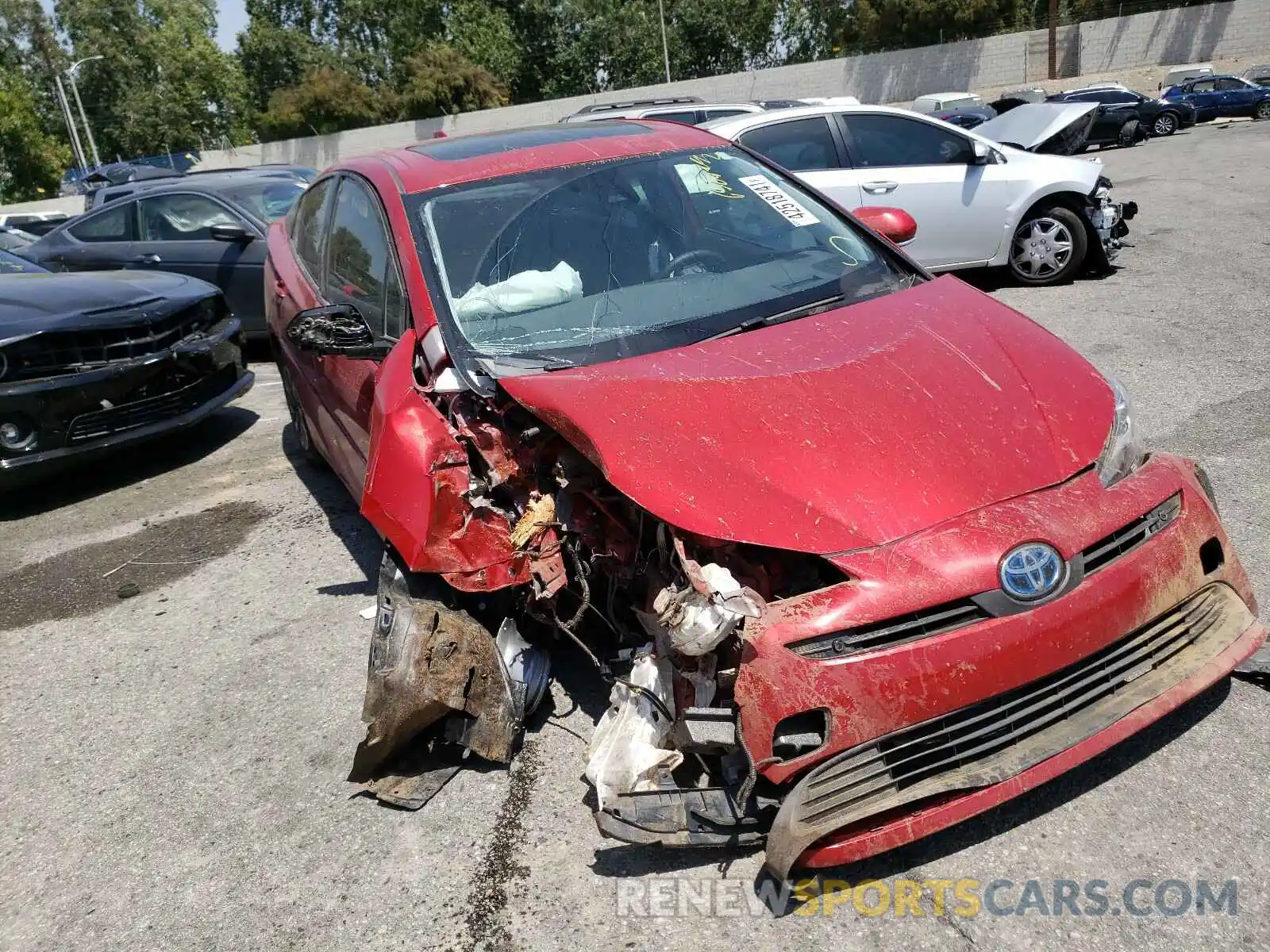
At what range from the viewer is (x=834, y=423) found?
271 centimetres

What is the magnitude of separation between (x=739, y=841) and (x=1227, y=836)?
3.84 ft

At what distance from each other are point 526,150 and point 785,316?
1.41 metres

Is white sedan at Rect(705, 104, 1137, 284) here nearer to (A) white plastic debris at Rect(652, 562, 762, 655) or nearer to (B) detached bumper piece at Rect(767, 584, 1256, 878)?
(B) detached bumper piece at Rect(767, 584, 1256, 878)

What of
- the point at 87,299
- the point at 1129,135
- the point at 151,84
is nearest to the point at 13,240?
the point at 87,299

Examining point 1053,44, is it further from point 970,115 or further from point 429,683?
point 429,683

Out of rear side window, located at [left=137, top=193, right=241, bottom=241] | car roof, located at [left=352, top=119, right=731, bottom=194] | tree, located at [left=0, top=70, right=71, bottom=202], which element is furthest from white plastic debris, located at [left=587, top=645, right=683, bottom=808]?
tree, located at [left=0, top=70, right=71, bottom=202]

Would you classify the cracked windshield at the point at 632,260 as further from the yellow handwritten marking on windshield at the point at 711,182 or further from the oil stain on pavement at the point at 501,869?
the oil stain on pavement at the point at 501,869

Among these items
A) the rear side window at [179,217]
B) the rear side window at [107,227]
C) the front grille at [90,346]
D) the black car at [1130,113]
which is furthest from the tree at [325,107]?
the front grille at [90,346]

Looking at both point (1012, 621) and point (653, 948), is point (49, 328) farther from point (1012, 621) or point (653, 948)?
point (1012, 621)

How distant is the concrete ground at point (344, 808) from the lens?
241 centimetres

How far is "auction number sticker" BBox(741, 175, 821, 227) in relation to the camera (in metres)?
3.96

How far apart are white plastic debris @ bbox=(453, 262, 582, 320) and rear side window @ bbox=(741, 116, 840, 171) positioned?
538 cm

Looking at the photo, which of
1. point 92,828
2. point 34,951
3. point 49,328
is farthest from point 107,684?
point 49,328

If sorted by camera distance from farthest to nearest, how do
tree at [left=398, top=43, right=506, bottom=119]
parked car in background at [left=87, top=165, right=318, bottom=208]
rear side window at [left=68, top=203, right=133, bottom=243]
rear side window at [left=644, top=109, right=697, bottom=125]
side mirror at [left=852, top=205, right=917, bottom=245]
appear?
tree at [left=398, top=43, right=506, bottom=119] < rear side window at [left=644, top=109, right=697, bottom=125] < parked car in background at [left=87, top=165, right=318, bottom=208] < rear side window at [left=68, top=203, right=133, bottom=243] < side mirror at [left=852, top=205, right=917, bottom=245]
